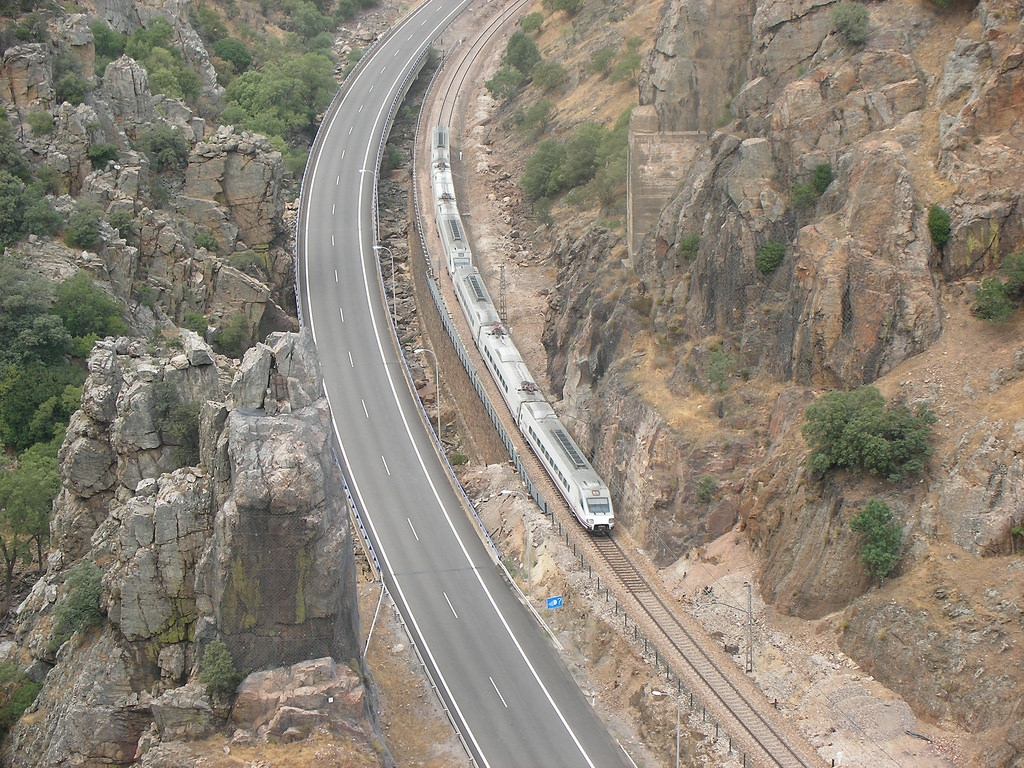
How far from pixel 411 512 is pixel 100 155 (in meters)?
36.4

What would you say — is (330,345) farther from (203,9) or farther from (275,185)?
(203,9)

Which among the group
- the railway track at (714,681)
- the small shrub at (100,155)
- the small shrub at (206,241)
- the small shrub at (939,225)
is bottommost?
the railway track at (714,681)

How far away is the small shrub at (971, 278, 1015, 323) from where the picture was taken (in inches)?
2096

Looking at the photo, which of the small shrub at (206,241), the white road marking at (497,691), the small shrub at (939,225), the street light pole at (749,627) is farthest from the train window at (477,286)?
the small shrub at (939,225)

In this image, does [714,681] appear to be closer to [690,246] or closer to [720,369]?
[720,369]

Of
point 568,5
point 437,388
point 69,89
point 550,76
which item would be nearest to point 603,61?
point 550,76

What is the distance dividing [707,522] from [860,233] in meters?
15.7

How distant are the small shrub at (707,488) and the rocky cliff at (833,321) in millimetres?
109

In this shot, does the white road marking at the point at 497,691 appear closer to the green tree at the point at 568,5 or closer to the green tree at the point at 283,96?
the green tree at the point at 283,96

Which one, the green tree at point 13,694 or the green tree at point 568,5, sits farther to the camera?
the green tree at point 568,5

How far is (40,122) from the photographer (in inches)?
3374

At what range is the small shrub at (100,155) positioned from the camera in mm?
88812

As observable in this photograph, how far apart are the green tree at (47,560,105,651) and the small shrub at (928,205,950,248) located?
125ft

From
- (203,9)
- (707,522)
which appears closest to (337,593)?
(707,522)
